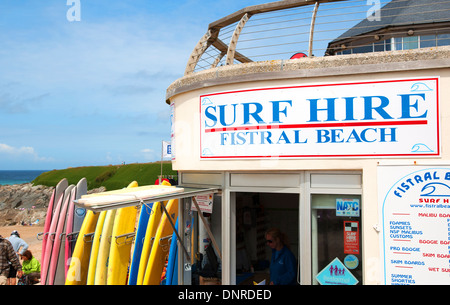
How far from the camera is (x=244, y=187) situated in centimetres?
569

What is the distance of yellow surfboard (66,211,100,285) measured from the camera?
8.81 m

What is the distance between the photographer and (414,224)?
4809mm

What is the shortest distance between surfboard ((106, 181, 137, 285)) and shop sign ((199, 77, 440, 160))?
142 inches

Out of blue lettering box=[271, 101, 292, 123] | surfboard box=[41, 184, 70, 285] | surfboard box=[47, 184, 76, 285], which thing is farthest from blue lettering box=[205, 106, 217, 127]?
surfboard box=[41, 184, 70, 285]

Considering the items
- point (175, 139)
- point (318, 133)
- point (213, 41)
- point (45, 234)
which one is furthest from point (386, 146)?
point (45, 234)

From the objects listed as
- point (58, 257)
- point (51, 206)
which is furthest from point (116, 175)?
point (58, 257)

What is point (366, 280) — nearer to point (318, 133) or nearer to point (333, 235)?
point (333, 235)

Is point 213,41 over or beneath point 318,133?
over

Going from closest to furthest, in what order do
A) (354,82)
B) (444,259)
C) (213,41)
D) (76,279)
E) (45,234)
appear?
(444,259), (354,82), (213,41), (76,279), (45,234)

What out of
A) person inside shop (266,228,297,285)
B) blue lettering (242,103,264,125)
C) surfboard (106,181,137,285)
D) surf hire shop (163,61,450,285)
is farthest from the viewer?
surfboard (106,181,137,285)

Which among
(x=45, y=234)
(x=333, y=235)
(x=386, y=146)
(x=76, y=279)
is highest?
(x=386, y=146)

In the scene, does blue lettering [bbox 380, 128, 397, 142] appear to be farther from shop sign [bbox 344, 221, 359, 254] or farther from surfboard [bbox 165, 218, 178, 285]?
surfboard [bbox 165, 218, 178, 285]

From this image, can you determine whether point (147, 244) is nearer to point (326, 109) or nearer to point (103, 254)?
point (103, 254)

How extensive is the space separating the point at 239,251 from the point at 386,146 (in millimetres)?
2799
